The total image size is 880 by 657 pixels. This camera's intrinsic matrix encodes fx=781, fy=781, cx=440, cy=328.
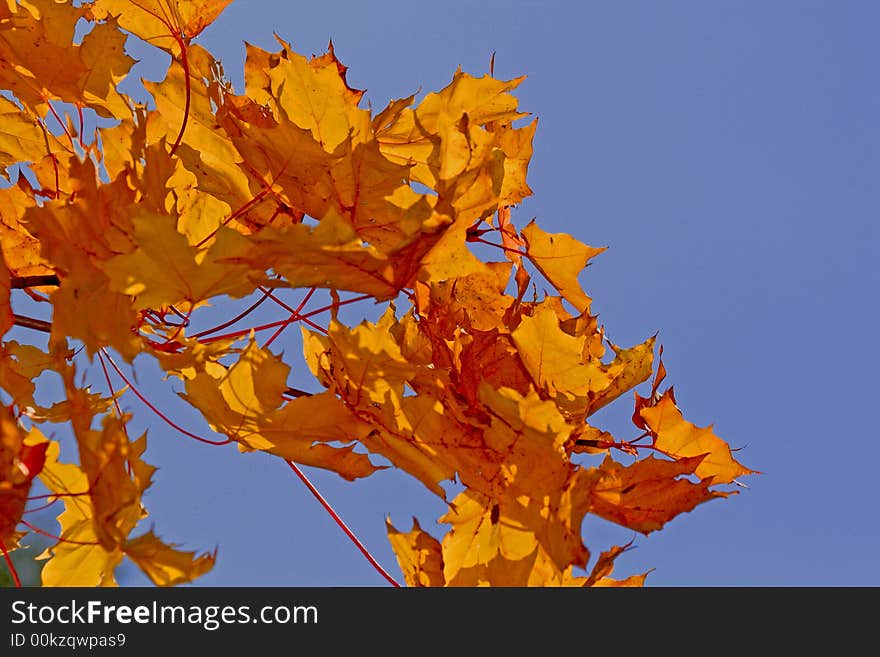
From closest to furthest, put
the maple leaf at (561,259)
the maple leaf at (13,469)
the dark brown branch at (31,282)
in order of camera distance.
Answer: the maple leaf at (13,469)
the dark brown branch at (31,282)
the maple leaf at (561,259)

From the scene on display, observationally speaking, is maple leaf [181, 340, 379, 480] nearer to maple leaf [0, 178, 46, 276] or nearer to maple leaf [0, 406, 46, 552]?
maple leaf [0, 406, 46, 552]

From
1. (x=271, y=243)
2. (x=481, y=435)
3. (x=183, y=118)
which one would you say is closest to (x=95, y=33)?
(x=183, y=118)

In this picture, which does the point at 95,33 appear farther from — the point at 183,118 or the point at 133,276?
the point at 133,276

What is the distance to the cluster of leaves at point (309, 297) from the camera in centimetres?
49

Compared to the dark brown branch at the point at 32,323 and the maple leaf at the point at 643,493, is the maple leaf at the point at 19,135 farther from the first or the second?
the maple leaf at the point at 643,493

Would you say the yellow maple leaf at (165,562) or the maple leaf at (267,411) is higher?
the maple leaf at (267,411)

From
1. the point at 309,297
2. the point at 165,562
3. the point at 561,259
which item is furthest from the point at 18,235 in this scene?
the point at 561,259

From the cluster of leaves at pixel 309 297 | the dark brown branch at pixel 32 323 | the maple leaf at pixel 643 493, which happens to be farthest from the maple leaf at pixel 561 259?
the dark brown branch at pixel 32 323

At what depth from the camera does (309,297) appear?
2.31 feet

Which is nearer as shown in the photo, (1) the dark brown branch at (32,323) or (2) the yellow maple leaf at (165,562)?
(2) the yellow maple leaf at (165,562)

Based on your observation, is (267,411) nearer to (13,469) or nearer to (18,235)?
(13,469)

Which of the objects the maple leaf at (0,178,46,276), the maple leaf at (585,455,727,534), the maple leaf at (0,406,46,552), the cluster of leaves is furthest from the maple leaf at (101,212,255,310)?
the maple leaf at (585,455,727,534)

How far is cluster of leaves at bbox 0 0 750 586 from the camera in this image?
19.4 inches
